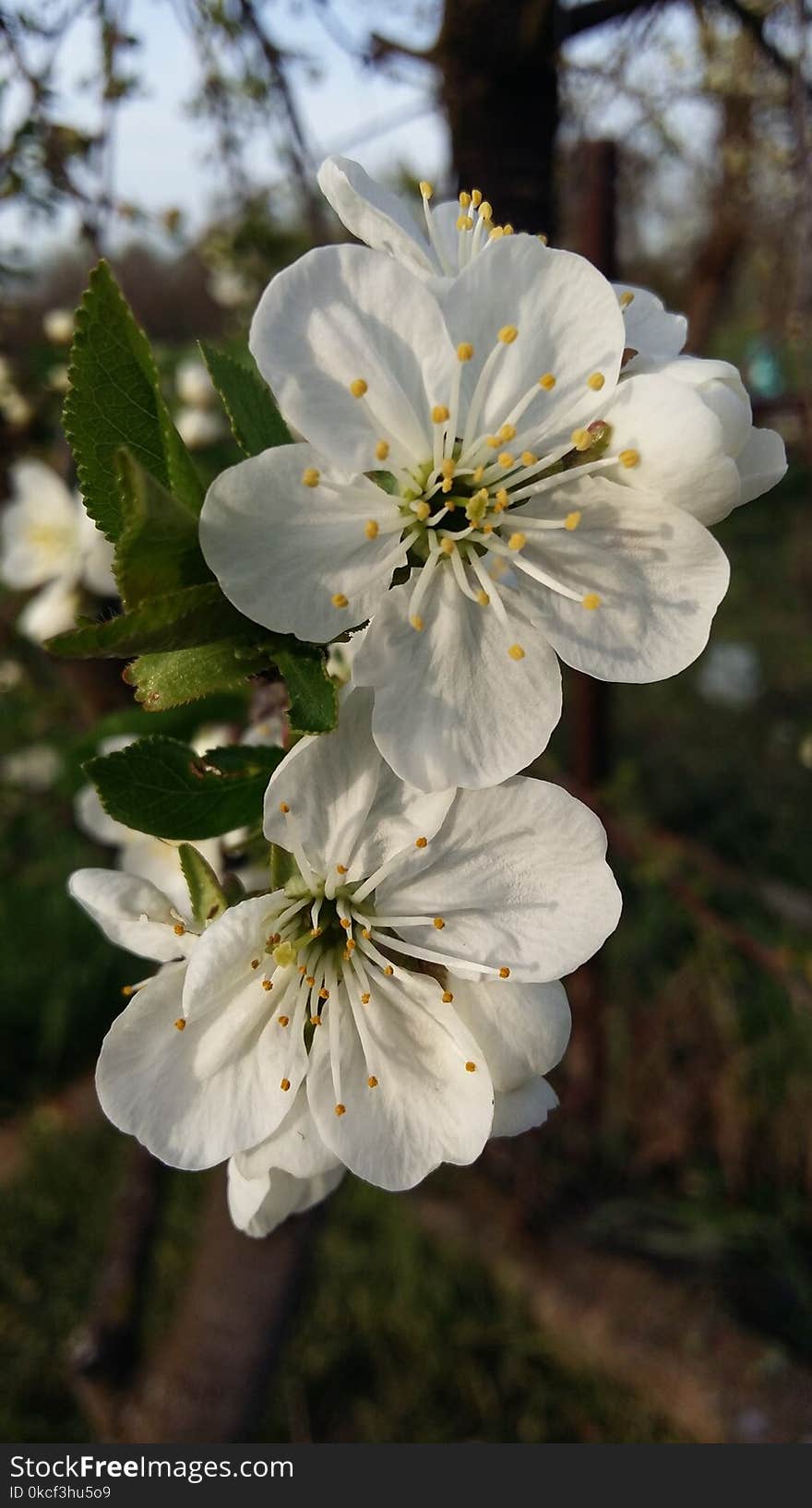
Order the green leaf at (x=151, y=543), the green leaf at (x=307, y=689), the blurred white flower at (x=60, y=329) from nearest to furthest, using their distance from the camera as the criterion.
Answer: the green leaf at (x=151, y=543) → the green leaf at (x=307, y=689) → the blurred white flower at (x=60, y=329)

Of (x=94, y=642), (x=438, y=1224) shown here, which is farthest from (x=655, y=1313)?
(x=94, y=642)

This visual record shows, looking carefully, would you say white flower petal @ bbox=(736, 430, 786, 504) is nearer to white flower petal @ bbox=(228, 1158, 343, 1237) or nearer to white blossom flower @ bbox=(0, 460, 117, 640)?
white flower petal @ bbox=(228, 1158, 343, 1237)

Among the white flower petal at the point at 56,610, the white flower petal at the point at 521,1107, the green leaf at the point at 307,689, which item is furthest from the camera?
the white flower petal at the point at 56,610

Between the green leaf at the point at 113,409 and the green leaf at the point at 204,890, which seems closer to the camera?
the green leaf at the point at 113,409

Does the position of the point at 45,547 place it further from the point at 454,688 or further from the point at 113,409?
the point at 454,688

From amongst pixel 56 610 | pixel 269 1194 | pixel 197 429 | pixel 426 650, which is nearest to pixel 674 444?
pixel 426 650

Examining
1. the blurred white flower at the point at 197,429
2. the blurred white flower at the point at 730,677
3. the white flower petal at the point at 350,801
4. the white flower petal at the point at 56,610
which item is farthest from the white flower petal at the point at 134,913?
the blurred white flower at the point at 730,677

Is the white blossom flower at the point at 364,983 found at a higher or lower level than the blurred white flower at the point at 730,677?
higher

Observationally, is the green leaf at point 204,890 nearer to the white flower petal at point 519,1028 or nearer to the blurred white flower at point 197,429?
the white flower petal at point 519,1028
